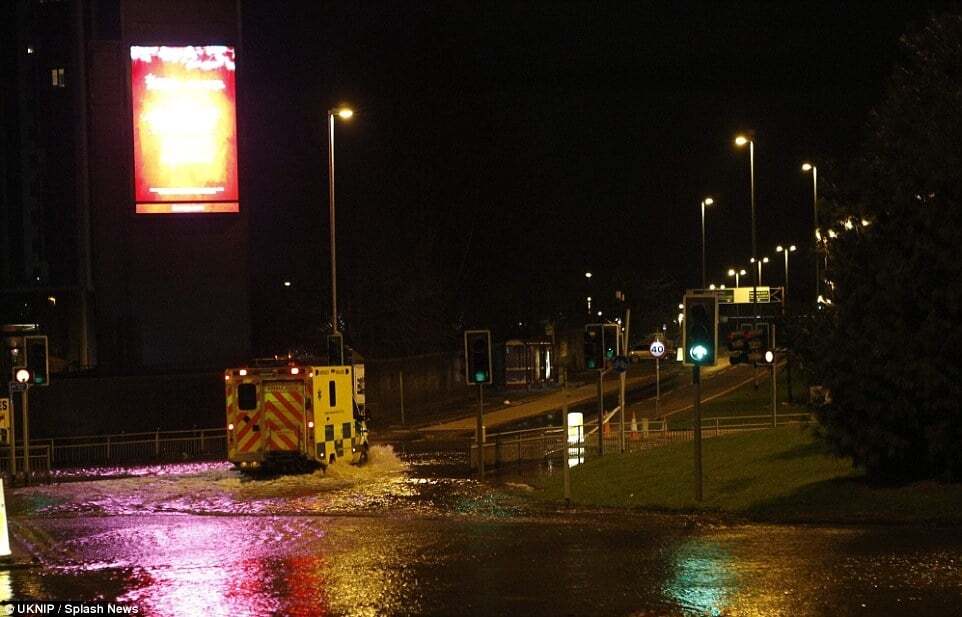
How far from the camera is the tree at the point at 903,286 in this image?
62.4 feet

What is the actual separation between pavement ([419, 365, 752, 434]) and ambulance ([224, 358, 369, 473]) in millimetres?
17074

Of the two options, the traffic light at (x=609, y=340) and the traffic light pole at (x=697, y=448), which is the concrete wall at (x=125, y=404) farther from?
the traffic light pole at (x=697, y=448)

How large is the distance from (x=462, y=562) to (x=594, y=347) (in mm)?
10142

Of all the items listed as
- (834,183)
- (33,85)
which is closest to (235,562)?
(834,183)

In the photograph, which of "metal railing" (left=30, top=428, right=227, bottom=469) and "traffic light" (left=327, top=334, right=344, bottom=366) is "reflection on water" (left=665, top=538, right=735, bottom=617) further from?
"metal railing" (left=30, top=428, right=227, bottom=469)

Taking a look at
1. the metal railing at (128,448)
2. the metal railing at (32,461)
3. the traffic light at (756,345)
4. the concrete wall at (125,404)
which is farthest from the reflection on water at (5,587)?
the concrete wall at (125,404)

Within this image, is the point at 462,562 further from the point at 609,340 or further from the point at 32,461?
the point at 32,461

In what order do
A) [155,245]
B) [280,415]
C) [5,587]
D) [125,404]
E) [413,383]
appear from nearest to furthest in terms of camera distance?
[5,587] < [280,415] < [125,404] < [155,245] < [413,383]

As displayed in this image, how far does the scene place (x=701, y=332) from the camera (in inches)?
818

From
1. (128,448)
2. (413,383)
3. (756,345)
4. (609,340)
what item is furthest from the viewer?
(413,383)

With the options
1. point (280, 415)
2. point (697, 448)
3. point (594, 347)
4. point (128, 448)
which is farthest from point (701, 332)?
point (128, 448)

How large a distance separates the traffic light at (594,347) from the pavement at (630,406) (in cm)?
2047

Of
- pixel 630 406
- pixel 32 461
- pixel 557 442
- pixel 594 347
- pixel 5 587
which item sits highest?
pixel 594 347

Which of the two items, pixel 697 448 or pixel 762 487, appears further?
pixel 762 487
